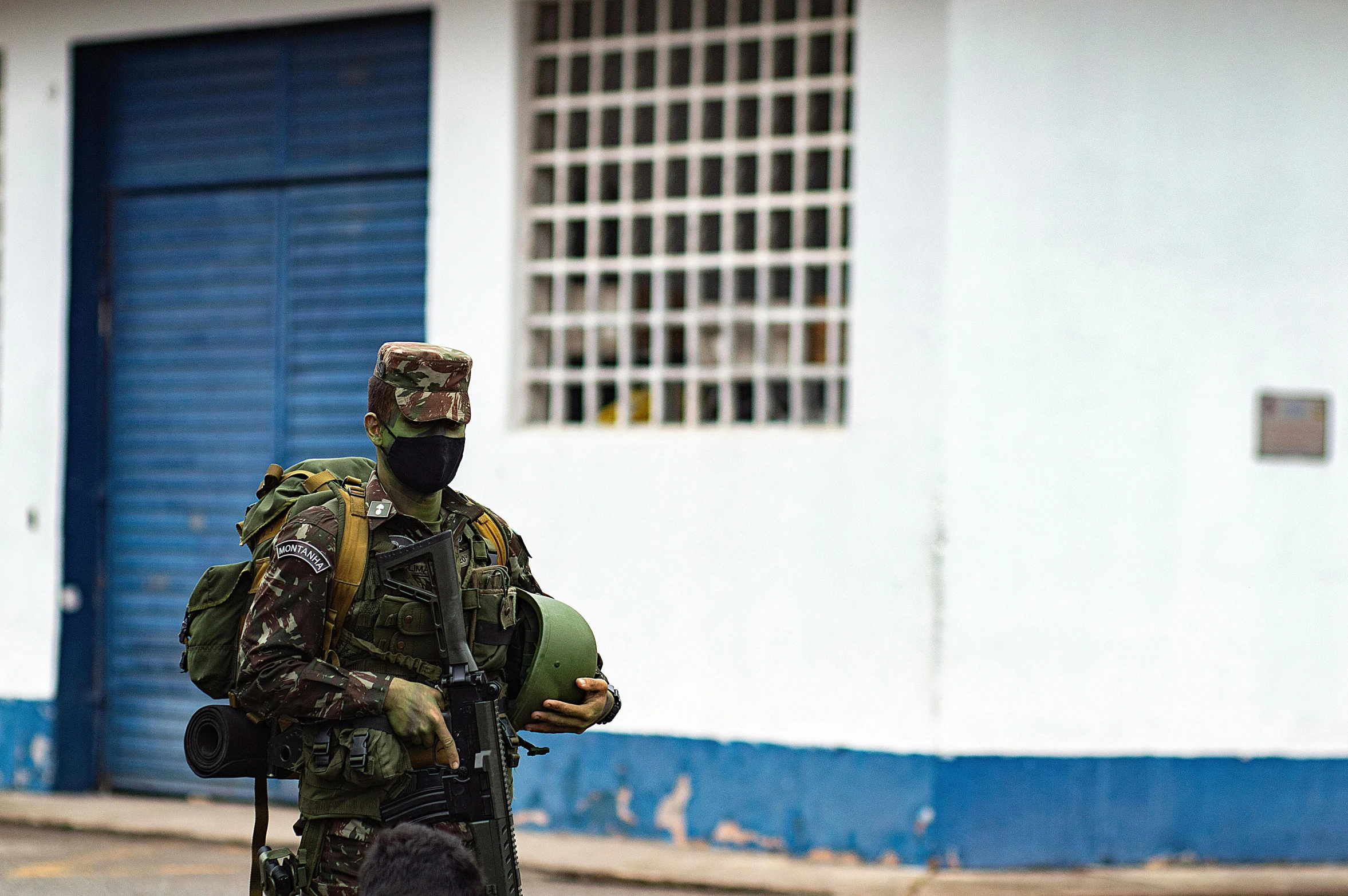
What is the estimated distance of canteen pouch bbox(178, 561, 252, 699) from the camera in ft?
10.9

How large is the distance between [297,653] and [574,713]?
0.60 metres

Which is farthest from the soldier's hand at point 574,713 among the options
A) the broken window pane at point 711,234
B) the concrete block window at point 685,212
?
the broken window pane at point 711,234

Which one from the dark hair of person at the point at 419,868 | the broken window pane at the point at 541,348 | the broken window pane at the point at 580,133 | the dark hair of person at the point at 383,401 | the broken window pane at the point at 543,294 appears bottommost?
the dark hair of person at the point at 419,868

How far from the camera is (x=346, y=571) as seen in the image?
130 inches

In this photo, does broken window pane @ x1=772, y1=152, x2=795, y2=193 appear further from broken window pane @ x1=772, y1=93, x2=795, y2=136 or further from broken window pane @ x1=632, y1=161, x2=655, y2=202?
broken window pane @ x1=632, y1=161, x2=655, y2=202

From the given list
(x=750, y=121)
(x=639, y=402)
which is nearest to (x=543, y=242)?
(x=639, y=402)

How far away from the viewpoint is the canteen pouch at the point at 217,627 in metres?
3.33

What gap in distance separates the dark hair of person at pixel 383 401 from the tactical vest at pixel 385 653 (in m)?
0.21

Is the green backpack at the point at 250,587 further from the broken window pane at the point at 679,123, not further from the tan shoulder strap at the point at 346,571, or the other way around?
the broken window pane at the point at 679,123

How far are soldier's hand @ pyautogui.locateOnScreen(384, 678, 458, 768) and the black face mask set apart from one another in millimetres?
435

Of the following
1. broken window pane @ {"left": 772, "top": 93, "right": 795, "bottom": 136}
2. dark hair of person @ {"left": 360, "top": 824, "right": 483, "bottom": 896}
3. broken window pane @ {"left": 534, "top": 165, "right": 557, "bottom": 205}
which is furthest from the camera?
broken window pane @ {"left": 534, "top": 165, "right": 557, "bottom": 205}

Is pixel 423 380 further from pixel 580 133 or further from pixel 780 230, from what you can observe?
pixel 580 133

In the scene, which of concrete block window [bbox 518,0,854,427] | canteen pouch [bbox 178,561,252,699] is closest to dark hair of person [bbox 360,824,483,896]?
canteen pouch [bbox 178,561,252,699]

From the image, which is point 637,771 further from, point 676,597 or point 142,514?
point 142,514
